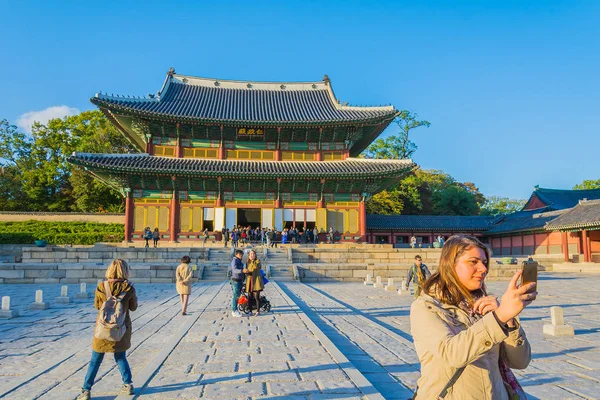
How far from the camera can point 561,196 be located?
41.3 metres

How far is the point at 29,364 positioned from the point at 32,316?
16.6ft

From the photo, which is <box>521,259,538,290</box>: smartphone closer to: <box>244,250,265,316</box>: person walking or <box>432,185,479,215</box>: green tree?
<box>244,250,265,316</box>: person walking

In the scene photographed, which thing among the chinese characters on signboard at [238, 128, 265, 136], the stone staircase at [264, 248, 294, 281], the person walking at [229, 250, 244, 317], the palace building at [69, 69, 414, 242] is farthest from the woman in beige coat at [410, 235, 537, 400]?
the chinese characters on signboard at [238, 128, 265, 136]

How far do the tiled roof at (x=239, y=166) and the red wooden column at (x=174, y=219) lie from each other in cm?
244

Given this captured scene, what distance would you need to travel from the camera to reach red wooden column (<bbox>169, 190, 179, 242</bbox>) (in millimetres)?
28438

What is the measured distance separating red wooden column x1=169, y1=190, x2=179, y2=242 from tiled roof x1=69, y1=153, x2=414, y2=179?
2.44 metres

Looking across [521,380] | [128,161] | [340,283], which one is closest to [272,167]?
[128,161]

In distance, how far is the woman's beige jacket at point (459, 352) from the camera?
1.95 meters

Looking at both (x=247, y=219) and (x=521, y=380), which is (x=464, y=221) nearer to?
(x=247, y=219)

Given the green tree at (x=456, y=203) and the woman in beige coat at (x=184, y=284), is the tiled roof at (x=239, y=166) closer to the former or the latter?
the woman in beige coat at (x=184, y=284)

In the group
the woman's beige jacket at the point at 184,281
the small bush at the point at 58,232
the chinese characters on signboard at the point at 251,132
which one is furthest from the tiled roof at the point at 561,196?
the woman's beige jacket at the point at 184,281

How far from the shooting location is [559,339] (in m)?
7.73

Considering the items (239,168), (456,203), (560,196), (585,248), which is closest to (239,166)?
(239,168)

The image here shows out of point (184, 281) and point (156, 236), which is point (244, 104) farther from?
point (184, 281)
